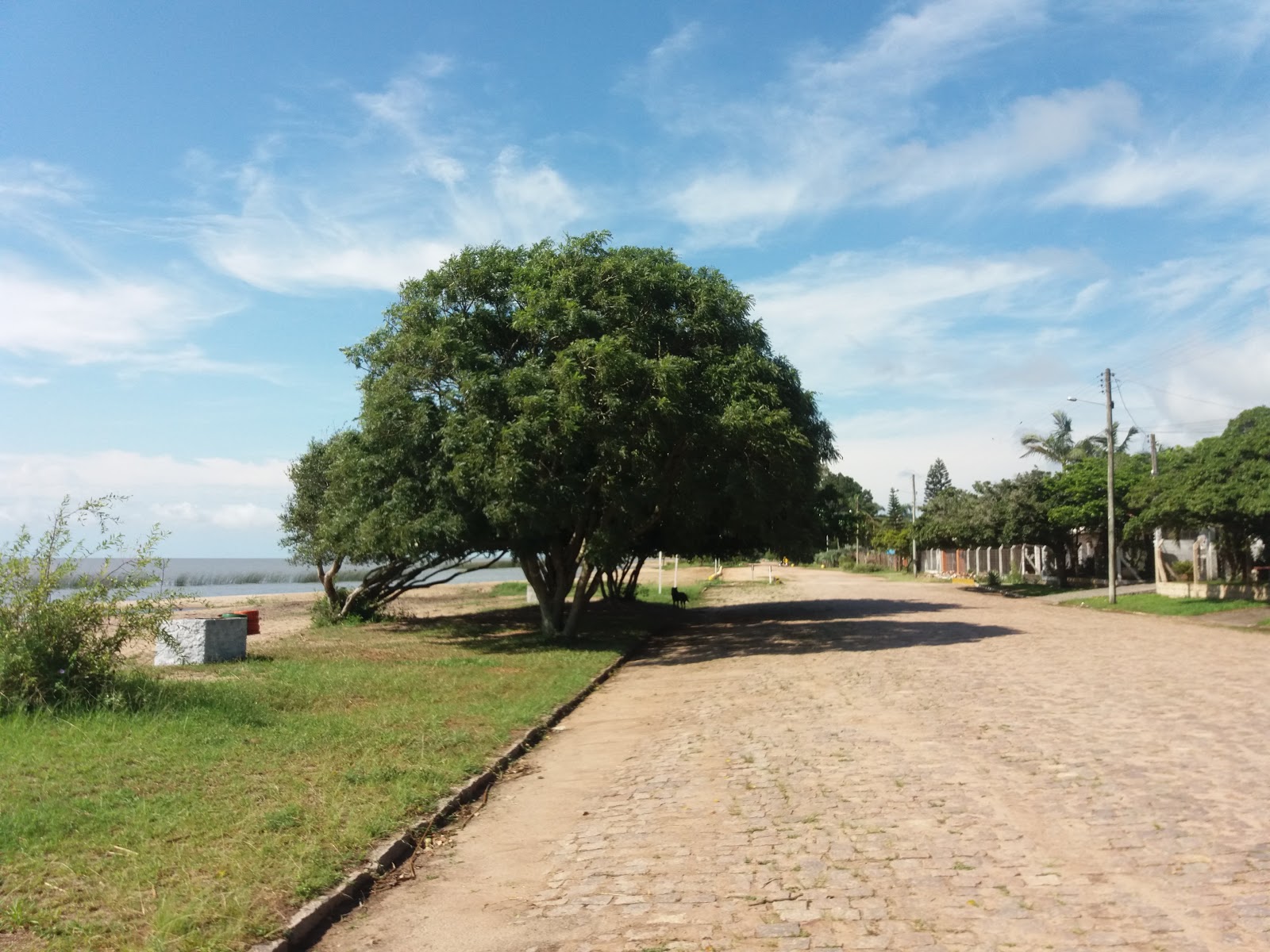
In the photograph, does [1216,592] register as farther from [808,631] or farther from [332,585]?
[332,585]

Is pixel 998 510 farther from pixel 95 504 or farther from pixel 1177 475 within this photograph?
pixel 95 504

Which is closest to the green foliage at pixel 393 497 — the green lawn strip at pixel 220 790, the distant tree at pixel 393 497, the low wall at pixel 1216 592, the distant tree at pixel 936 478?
the distant tree at pixel 393 497

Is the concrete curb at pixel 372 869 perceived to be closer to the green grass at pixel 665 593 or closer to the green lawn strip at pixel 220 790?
the green lawn strip at pixel 220 790

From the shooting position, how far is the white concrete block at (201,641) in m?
16.2

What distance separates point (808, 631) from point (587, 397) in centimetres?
931

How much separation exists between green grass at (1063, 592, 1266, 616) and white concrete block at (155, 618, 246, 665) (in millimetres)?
24491

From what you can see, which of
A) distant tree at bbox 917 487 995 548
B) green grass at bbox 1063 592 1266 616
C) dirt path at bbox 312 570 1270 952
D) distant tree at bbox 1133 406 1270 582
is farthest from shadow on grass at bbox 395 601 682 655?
distant tree at bbox 917 487 995 548

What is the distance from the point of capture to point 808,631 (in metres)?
24.0

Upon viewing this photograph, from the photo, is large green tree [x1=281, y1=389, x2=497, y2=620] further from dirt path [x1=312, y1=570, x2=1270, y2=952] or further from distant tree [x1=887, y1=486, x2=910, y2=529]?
distant tree [x1=887, y1=486, x2=910, y2=529]

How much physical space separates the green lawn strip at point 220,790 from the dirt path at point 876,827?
56 centimetres

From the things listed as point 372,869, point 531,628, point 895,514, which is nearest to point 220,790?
point 372,869

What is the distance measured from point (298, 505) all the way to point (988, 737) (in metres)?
22.7

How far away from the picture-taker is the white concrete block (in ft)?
53.1

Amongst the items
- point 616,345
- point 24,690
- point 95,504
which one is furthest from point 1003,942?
point 616,345
